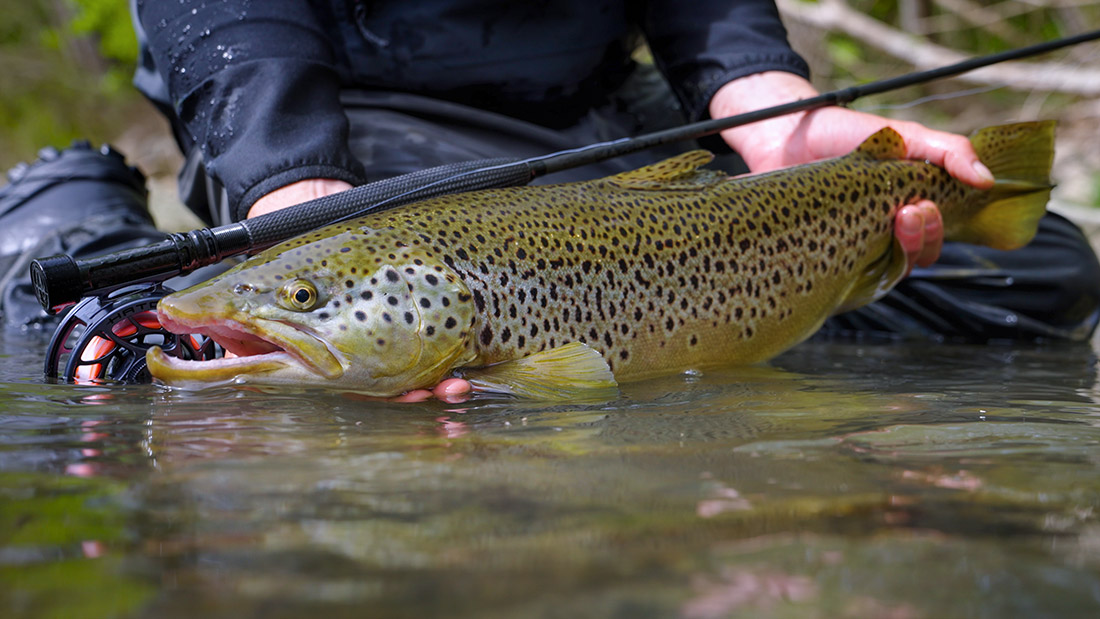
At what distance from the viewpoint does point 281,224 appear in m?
2.16

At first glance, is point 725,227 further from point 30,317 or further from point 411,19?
point 30,317

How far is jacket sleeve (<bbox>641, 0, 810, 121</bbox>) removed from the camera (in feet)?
11.0

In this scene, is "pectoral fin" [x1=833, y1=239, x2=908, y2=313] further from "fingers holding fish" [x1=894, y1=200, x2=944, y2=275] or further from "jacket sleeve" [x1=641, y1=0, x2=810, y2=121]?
"jacket sleeve" [x1=641, y1=0, x2=810, y2=121]

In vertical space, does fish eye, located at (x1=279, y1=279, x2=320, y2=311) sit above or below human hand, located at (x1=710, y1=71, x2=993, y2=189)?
below

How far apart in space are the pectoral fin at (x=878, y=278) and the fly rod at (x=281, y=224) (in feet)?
1.86

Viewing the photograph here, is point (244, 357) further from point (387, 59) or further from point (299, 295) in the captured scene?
point (387, 59)

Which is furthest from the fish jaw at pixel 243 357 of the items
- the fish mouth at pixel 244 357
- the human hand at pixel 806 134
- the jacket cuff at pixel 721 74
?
the jacket cuff at pixel 721 74

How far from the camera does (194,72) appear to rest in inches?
109

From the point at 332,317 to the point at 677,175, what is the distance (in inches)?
42.3

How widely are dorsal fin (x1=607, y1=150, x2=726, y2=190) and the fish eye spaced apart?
2.96 feet

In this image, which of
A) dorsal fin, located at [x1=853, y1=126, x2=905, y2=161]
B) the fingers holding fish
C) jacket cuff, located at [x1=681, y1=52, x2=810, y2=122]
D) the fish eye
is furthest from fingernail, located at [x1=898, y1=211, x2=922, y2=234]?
the fish eye

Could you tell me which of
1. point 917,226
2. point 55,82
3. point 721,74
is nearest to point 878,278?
point 917,226

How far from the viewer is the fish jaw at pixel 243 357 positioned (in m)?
1.84

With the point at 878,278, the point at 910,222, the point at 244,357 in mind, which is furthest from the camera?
A: the point at 878,278
